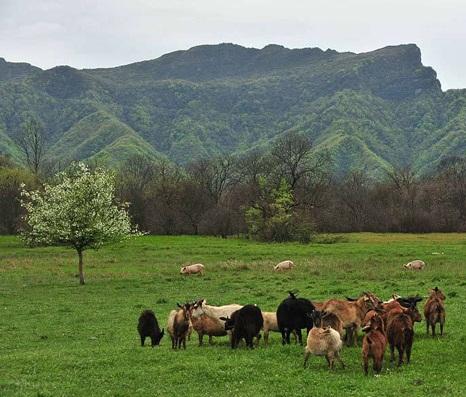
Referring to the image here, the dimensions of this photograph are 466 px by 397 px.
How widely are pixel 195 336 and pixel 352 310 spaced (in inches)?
311

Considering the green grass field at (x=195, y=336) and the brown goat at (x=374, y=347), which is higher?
the brown goat at (x=374, y=347)

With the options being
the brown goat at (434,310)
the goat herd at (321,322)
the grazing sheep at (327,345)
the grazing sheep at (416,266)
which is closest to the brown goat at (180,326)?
the goat herd at (321,322)

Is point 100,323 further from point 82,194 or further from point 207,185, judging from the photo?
point 207,185

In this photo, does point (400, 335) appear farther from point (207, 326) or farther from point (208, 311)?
point (208, 311)

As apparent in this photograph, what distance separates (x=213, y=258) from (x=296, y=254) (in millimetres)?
9412

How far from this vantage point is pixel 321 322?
58.9 feet

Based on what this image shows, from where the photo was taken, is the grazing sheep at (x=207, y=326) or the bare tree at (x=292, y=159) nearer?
the grazing sheep at (x=207, y=326)

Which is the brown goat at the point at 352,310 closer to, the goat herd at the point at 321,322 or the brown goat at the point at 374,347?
the goat herd at the point at 321,322

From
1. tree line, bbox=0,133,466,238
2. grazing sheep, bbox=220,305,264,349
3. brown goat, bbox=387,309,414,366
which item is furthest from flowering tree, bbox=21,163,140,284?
tree line, bbox=0,133,466,238

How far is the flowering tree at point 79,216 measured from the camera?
44.8 m

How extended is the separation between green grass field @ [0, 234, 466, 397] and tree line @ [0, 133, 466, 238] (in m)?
35.1

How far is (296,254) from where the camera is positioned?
2477 inches

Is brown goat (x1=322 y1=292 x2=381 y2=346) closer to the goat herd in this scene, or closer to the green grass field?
the goat herd

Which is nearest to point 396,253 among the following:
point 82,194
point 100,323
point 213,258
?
point 213,258
